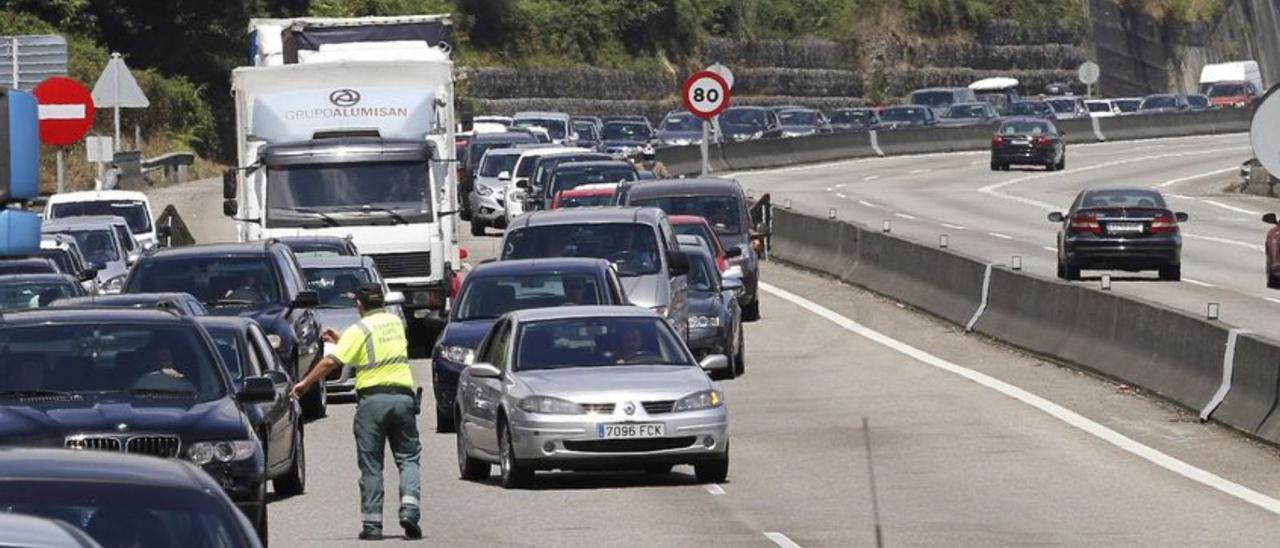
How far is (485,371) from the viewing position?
19.8m

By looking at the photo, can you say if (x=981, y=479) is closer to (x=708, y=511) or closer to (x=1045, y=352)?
(x=708, y=511)

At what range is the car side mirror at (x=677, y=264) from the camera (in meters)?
28.4

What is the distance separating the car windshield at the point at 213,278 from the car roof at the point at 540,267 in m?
2.09

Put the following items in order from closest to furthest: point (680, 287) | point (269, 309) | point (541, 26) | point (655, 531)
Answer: point (655, 531)
point (269, 309)
point (680, 287)
point (541, 26)

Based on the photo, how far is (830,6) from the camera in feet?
381

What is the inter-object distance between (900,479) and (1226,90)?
294 feet

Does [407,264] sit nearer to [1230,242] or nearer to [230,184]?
[230,184]

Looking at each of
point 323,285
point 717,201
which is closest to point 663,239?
point 323,285

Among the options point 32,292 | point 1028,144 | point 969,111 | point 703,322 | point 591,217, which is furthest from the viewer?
point 969,111

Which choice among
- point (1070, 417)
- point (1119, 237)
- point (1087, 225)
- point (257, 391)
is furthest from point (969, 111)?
point (257, 391)

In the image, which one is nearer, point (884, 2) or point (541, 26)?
point (541, 26)

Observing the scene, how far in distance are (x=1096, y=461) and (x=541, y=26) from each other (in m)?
79.8

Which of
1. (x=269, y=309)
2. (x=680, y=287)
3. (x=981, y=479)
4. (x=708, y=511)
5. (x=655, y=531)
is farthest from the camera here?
(x=680, y=287)

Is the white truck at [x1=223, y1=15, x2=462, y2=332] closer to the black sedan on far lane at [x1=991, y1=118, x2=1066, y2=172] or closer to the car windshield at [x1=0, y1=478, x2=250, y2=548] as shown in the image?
the car windshield at [x1=0, y1=478, x2=250, y2=548]
